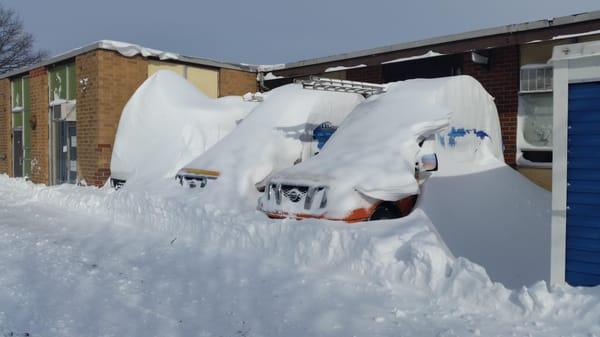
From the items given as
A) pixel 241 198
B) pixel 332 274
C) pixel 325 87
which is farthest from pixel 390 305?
pixel 325 87

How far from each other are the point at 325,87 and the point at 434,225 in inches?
127

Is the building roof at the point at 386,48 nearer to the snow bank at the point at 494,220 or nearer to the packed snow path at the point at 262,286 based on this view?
the snow bank at the point at 494,220

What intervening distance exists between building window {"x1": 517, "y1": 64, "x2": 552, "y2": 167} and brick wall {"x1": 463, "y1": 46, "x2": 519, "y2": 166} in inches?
4.3

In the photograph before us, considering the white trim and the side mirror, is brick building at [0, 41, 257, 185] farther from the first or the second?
the white trim

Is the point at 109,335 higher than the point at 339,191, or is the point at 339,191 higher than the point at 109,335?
the point at 339,191

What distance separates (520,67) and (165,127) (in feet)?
25.0

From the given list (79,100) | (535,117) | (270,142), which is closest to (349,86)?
(270,142)

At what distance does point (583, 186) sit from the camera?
4.54 meters

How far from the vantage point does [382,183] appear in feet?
21.3

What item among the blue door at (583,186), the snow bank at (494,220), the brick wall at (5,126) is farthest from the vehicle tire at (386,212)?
the brick wall at (5,126)

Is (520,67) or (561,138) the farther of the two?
(520,67)

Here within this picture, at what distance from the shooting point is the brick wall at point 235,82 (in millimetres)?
15977

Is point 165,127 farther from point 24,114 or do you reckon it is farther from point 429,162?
point 24,114

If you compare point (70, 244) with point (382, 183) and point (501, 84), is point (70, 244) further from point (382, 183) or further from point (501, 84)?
point (501, 84)
